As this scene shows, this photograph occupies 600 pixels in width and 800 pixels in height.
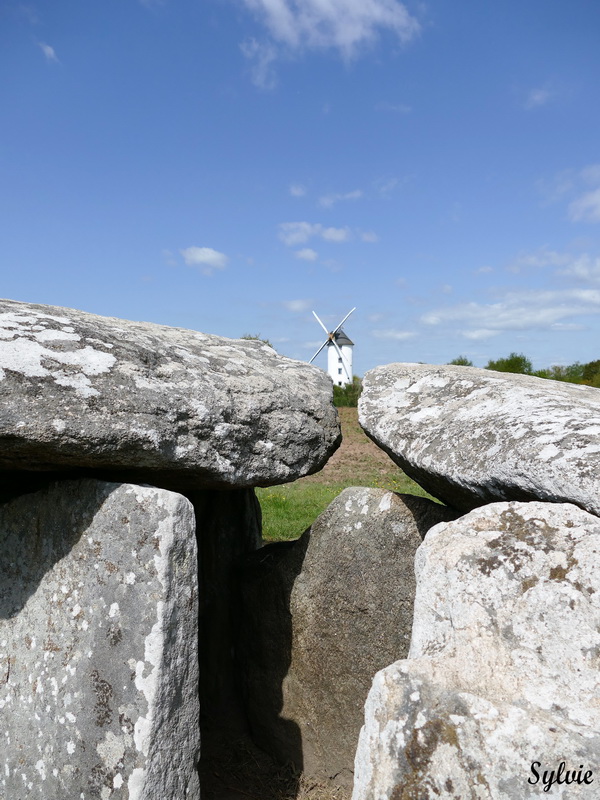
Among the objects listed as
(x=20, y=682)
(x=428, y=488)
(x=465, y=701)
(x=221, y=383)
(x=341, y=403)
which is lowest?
(x=20, y=682)

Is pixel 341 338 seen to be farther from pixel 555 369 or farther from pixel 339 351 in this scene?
pixel 555 369

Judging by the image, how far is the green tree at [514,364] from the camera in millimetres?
16562

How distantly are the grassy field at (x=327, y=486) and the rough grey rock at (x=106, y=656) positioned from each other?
443cm

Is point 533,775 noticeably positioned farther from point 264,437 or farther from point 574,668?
point 264,437

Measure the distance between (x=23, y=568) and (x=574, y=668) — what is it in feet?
8.12

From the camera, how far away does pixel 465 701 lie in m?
2.12

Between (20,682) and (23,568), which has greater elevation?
(23,568)

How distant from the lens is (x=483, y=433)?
3174 mm

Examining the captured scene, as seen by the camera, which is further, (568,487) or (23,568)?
(23,568)

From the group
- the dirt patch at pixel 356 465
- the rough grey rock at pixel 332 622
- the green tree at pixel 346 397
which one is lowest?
the rough grey rock at pixel 332 622

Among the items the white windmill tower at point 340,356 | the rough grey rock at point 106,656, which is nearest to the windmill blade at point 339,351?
the white windmill tower at point 340,356

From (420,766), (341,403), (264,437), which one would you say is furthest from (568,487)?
(341,403)

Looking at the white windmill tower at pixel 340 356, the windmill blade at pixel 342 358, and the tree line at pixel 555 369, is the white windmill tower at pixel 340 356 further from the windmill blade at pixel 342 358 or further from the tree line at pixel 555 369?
the tree line at pixel 555 369

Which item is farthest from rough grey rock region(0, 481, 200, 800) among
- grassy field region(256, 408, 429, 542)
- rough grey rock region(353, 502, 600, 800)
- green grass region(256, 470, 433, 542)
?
grassy field region(256, 408, 429, 542)
